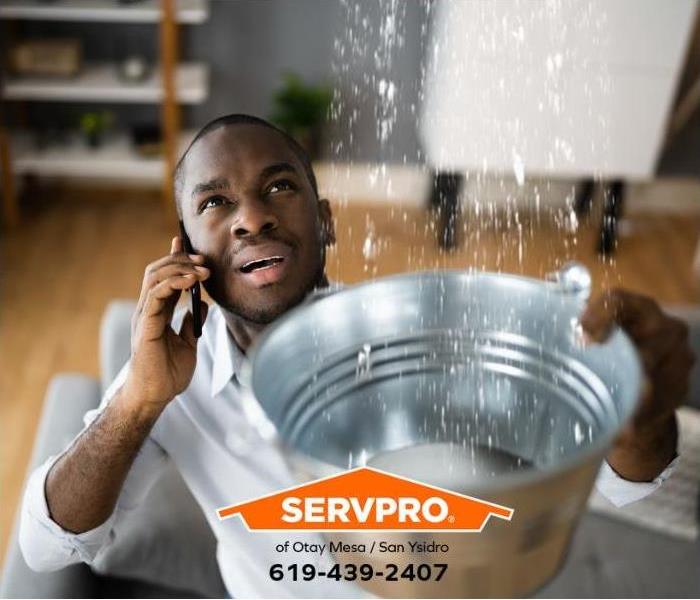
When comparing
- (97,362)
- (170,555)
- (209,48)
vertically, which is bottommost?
(97,362)

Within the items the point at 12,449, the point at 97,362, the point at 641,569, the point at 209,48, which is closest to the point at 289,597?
the point at 641,569

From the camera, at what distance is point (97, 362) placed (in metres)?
1.12

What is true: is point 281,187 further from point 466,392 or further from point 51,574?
point 51,574

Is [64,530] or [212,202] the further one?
[64,530]

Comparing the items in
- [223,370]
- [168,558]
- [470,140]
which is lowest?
[168,558]

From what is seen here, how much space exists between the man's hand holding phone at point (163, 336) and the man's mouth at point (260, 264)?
2cm

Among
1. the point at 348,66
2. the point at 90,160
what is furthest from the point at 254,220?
Answer: the point at 90,160

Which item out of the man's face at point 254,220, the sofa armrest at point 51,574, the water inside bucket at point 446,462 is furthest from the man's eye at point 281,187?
Answer: the sofa armrest at point 51,574

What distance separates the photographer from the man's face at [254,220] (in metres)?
0.39

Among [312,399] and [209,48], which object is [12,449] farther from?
[312,399]

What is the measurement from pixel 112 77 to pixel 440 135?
443mm

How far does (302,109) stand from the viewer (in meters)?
0.42

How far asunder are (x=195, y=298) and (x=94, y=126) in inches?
18.0

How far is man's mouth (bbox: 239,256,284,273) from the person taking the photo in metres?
0.40
